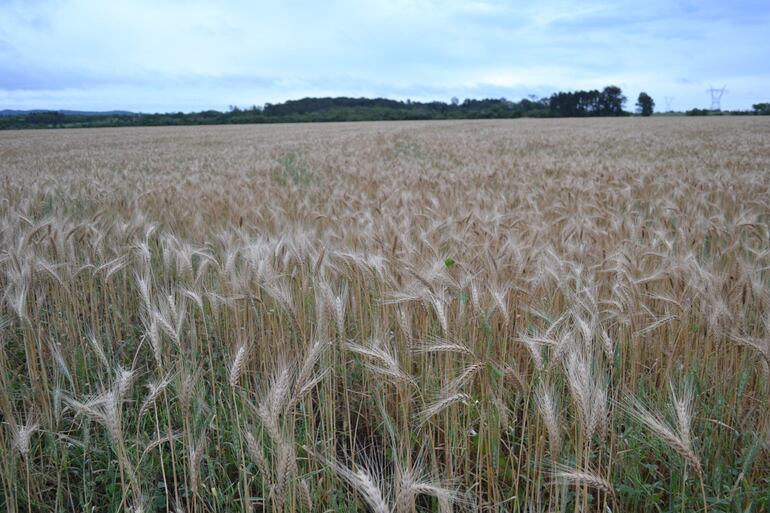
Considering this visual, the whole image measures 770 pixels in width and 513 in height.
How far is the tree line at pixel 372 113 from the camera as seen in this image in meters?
61.7

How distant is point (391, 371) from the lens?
1.64 metres

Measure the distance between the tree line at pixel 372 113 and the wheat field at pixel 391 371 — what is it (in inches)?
2483

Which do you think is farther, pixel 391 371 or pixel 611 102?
pixel 611 102

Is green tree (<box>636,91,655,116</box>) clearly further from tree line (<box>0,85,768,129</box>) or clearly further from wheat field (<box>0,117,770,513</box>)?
wheat field (<box>0,117,770,513</box>)

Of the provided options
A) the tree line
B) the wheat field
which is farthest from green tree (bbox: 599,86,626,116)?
the wheat field

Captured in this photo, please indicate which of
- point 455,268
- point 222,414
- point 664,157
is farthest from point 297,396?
point 664,157

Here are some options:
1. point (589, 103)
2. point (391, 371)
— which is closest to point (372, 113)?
point (589, 103)

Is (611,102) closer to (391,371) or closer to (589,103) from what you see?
(589,103)

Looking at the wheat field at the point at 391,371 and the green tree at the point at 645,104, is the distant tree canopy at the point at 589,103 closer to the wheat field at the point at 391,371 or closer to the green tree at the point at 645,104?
the green tree at the point at 645,104

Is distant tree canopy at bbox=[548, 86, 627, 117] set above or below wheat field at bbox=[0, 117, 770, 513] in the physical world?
above

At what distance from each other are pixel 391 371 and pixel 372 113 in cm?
7456

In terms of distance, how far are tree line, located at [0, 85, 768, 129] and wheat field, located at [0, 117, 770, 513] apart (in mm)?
63075

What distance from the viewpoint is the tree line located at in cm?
6166

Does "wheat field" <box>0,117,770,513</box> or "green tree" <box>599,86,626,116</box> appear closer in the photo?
"wheat field" <box>0,117,770,513</box>
